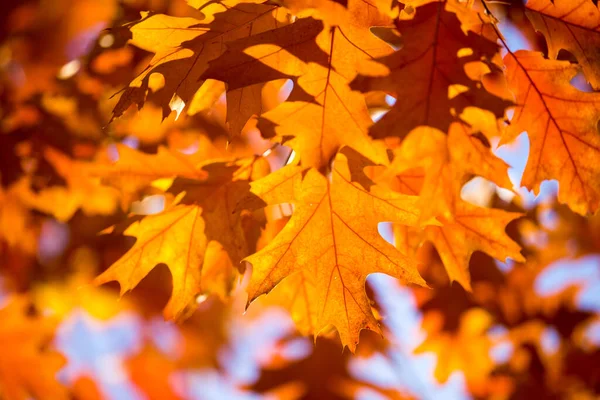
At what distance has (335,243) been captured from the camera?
1.44 m

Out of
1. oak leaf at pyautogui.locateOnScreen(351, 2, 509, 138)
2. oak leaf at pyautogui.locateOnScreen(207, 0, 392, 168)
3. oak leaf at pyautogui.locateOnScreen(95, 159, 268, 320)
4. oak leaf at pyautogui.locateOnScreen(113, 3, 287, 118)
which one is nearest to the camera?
oak leaf at pyautogui.locateOnScreen(351, 2, 509, 138)

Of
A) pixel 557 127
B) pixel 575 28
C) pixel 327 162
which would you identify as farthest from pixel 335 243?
pixel 575 28

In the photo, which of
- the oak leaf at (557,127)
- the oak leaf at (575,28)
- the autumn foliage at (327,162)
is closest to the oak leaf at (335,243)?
the autumn foliage at (327,162)

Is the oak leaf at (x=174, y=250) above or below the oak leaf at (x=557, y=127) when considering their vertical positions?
below

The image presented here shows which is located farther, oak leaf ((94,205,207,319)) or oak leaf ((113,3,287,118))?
oak leaf ((94,205,207,319))

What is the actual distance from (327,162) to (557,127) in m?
0.54

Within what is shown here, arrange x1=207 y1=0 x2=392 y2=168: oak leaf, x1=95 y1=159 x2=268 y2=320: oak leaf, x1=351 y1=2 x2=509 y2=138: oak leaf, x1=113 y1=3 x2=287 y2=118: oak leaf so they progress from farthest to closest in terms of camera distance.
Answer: x1=95 y1=159 x2=268 y2=320: oak leaf → x1=113 y1=3 x2=287 y2=118: oak leaf → x1=207 y1=0 x2=392 y2=168: oak leaf → x1=351 y1=2 x2=509 y2=138: oak leaf

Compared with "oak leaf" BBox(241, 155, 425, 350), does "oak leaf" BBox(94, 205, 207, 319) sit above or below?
below

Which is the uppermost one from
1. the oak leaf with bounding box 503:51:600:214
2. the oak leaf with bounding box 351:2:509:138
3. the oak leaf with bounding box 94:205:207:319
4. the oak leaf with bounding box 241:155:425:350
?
the oak leaf with bounding box 351:2:509:138

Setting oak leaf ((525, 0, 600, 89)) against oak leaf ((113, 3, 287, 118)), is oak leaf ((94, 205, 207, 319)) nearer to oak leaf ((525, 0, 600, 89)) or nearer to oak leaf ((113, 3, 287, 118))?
oak leaf ((113, 3, 287, 118))

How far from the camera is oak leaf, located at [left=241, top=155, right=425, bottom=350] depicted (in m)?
1.38

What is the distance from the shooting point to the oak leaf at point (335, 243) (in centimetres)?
138

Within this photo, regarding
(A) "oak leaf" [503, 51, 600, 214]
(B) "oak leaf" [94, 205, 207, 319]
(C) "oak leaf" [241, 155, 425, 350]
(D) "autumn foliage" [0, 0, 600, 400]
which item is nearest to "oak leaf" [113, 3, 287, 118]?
(D) "autumn foliage" [0, 0, 600, 400]

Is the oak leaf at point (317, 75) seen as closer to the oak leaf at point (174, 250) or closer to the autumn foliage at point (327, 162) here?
the autumn foliage at point (327, 162)
